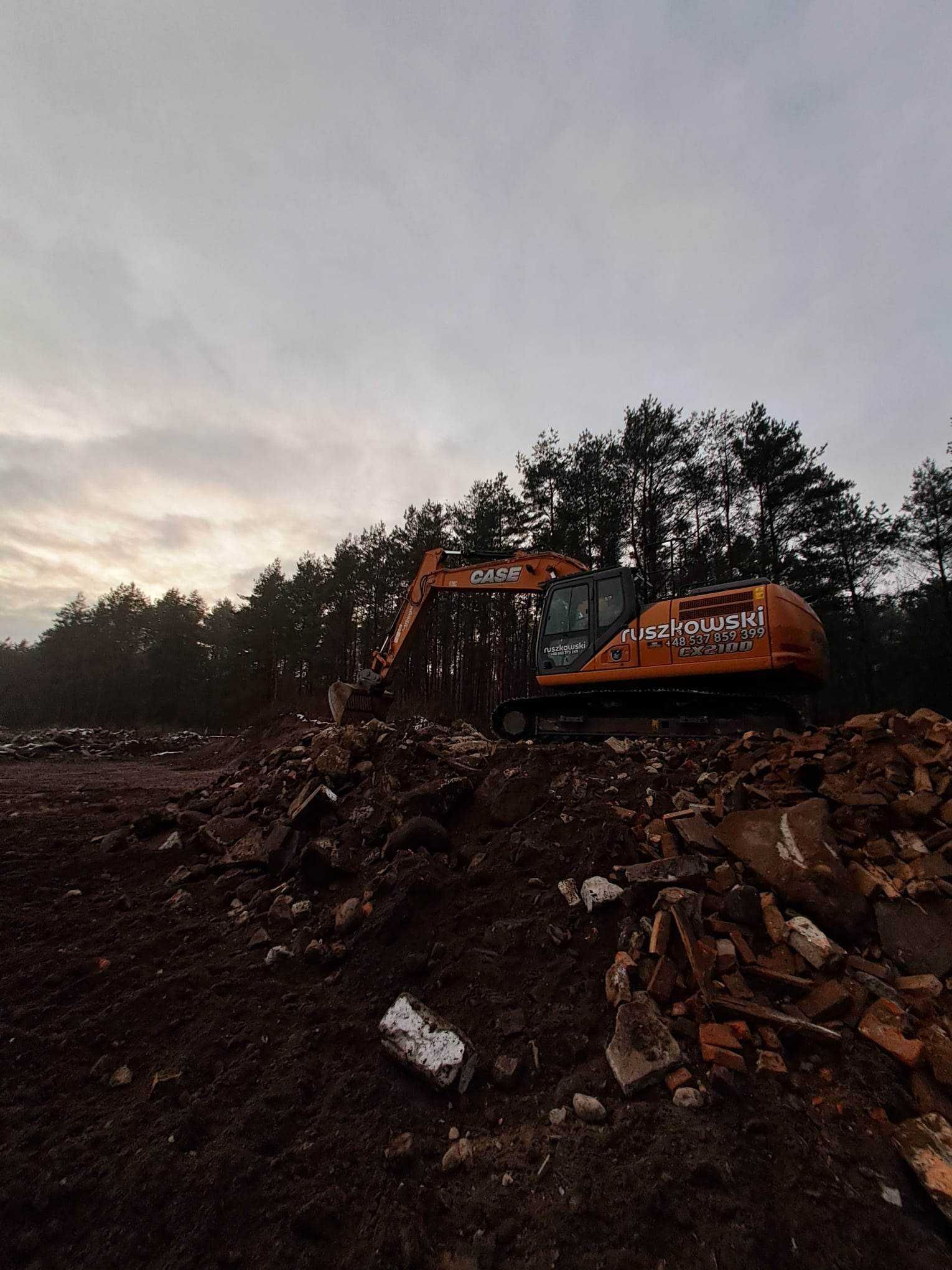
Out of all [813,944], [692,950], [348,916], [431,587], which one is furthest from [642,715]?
[348,916]

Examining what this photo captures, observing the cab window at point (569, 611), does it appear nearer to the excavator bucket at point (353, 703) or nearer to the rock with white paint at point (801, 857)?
the excavator bucket at point (353, 703)

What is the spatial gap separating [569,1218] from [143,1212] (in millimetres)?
1534

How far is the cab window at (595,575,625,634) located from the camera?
26.8ft

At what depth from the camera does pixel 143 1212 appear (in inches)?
71.9

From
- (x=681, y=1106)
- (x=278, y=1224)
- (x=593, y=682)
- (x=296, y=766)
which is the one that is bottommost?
(x=278, y=1224)

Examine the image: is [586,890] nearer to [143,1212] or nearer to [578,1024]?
[578,1024]

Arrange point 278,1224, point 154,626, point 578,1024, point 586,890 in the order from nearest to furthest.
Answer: point 278,1224, point 578,1024, point 586,890, point 154,626

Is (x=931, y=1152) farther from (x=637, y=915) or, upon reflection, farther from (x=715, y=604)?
(x=715, y=604)

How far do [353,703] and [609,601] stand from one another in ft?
15.9

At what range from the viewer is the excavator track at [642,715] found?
7312mm

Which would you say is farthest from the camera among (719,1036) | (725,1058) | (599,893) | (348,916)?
(348,916)

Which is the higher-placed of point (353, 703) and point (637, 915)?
point (353, 703)

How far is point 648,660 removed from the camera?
7734mm

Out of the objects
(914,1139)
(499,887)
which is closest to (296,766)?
(499,887)
